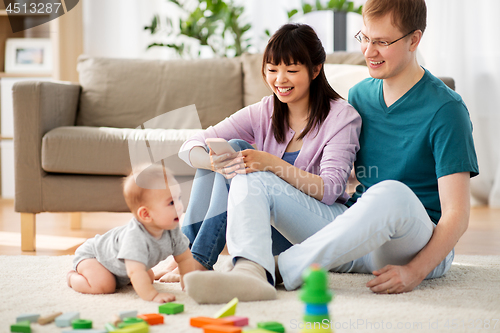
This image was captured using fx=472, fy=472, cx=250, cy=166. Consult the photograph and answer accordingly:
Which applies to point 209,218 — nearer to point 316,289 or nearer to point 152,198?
point 152,198

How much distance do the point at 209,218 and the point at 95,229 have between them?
3.68 ft

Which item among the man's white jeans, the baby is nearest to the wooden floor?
the baby

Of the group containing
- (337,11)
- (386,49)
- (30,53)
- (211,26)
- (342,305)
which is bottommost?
(342,305)

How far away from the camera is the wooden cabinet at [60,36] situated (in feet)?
9.62

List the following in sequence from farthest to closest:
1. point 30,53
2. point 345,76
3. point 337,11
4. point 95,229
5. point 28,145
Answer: point 30,53
point 337,11
point 95,229
point 345,76
point 28,145

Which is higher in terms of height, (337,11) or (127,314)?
(337,11)

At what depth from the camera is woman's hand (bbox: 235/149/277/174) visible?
3.64 feet

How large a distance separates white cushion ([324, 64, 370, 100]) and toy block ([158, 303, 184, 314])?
3.83 feet

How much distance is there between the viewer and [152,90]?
7.41 ft

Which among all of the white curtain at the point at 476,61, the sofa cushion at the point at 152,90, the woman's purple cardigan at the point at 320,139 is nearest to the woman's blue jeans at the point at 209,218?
the woman's purple cardigan at the point at 320,139

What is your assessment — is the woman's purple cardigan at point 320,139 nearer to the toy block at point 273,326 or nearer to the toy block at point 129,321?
the toy block at point 273,326

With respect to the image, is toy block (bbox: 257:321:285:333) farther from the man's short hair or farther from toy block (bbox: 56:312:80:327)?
the man's short hair

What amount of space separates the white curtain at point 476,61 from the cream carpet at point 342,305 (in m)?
1.70

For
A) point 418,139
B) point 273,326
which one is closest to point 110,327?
point 273,326
